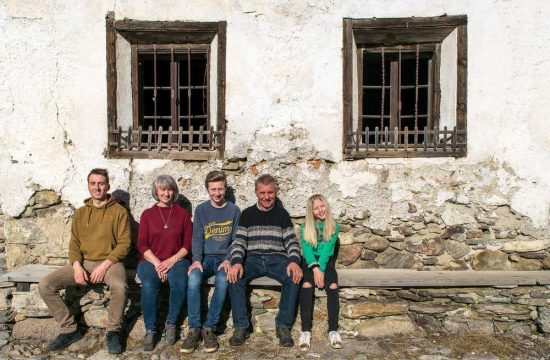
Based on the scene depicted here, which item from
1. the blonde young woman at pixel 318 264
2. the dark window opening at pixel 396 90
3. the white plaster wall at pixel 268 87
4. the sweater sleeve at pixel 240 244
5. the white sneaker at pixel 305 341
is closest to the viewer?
the white sneaker at pixel 305 341

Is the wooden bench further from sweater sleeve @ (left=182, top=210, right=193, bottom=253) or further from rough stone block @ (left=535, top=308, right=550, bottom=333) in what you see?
sweater sleeve @ (left=182, top=210, right=193, bottom=253)

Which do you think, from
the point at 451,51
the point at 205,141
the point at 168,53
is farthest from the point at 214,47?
the point at 451,51

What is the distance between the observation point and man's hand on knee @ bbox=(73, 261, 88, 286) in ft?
14.5

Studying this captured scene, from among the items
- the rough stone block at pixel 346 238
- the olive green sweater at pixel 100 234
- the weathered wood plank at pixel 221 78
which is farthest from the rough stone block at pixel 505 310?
the olive green sweater at pixel 100 234

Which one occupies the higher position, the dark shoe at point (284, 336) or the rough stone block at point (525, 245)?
the rough stone block at point (525, 245)

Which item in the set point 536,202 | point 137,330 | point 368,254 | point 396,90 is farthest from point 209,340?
point 536,202

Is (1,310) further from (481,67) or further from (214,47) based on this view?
(481,67)

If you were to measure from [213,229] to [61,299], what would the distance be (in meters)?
1.42

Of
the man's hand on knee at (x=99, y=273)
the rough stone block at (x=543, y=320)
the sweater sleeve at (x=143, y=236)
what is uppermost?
the sweater sleeve at (x=143, y=236)

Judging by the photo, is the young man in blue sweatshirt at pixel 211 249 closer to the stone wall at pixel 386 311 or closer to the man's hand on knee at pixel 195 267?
the man's hand on knee at pixel 195 267

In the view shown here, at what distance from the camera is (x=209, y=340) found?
13.8 feet

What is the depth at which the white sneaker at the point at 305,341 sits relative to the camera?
168 inches

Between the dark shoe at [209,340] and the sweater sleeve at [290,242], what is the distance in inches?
36.8

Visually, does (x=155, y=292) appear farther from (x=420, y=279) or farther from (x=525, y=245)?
(x=525, y=245)
